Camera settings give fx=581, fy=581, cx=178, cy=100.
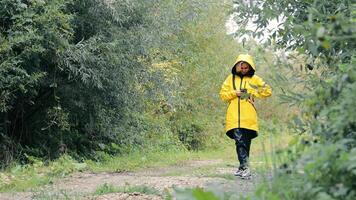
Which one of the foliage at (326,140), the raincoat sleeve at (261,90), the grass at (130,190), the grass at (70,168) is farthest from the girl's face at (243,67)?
the foliage at (326,140)

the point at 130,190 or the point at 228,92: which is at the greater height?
the point at 228,92

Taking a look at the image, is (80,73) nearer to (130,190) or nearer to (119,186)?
(119,186)

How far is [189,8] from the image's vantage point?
1512 centimetres

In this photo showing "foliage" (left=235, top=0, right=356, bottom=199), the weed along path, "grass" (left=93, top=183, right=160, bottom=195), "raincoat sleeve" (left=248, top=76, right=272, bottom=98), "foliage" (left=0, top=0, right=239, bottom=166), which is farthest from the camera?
"foliage" (left=0, top=0, right=239, bottom=166)

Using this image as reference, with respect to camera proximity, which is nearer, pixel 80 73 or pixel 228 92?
pixel 228 92

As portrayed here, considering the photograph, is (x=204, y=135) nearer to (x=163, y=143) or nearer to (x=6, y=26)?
(x=163, y=143)

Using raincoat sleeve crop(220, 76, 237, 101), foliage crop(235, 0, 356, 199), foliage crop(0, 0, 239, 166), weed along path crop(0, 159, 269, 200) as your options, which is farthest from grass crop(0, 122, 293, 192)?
foliage crop(235, 0, 356, 199)

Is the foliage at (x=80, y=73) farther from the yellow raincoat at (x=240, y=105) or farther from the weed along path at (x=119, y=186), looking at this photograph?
the yellow raincoat at (x=240, y=105)

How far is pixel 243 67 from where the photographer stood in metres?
8.51

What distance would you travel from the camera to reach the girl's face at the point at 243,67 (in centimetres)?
848

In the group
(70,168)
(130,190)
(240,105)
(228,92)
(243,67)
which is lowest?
(130,190)

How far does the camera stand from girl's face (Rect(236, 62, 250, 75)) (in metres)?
8.48

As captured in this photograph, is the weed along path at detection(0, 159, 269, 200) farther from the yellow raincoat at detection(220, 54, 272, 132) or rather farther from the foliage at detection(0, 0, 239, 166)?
the foliage at detection(0, 0, 239, 166)

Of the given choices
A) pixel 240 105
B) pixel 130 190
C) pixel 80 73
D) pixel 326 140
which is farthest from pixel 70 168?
pixel 326 140
